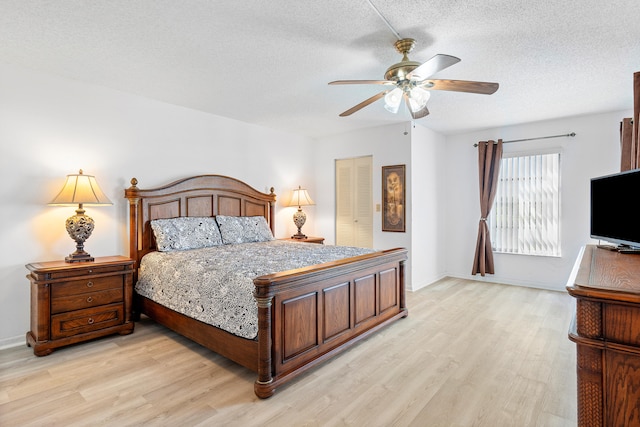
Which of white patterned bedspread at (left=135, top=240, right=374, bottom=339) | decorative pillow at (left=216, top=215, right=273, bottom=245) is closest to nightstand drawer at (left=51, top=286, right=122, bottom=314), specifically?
white patterned bedspread at (left=135, top=240, right=374, bottom=339)

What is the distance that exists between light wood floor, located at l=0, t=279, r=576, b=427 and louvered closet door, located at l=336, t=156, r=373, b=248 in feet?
7.50

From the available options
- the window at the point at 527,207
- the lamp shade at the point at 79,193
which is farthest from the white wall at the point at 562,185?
the lamp shade at the point at 79,193

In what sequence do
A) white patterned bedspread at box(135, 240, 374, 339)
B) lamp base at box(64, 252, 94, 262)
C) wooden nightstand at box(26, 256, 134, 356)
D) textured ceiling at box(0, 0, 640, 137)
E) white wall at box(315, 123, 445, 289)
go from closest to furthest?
1. textured ceiling at box(0, 0, 640, 137)
2. white patterned bedspread at box(135, 240, 374, 339)
3. wooden nightstand at box(26, 256, 134, 356)
4. lamp base at box(64, 252, 94, 262)
5. white wall at box(315, 123, 445, 289)

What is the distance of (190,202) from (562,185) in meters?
5.17

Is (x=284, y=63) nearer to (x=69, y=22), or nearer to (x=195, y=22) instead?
(x=195, y=22)

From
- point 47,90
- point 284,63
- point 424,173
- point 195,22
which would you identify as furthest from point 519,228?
point 47,90

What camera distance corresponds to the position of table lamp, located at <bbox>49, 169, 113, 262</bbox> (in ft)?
9.83

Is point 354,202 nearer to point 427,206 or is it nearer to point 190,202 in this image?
point 427,206

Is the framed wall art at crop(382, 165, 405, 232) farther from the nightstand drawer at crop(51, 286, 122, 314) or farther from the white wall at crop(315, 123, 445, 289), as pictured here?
the nightstand drawer at crop(51, 286, 122, 314)

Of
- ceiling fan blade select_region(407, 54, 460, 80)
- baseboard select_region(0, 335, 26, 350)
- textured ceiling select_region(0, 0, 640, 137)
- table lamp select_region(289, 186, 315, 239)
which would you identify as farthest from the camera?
table lamp select_region(289, 186, 315, 239)

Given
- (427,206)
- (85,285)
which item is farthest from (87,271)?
(427,206)

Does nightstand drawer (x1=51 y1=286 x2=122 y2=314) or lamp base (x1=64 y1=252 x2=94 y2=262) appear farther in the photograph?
lamp base (x1=64 y1=252 x2=94 y2=262)

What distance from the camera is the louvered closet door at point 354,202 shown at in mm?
5430

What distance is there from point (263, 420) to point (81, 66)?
131 inches
